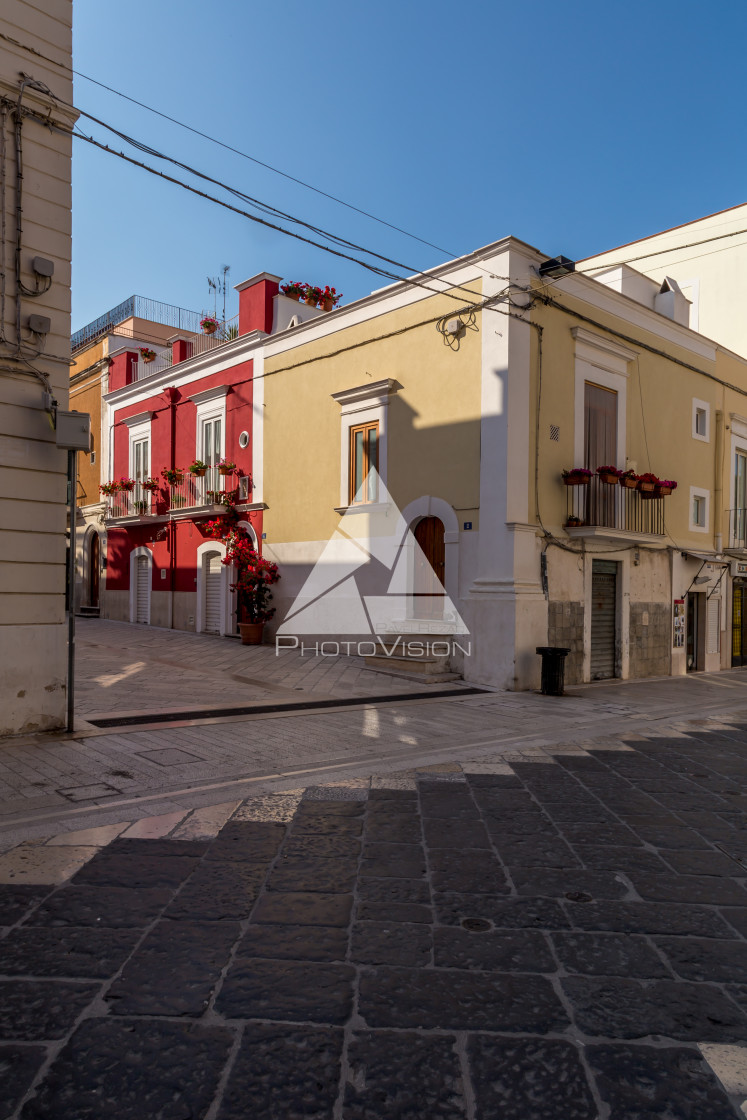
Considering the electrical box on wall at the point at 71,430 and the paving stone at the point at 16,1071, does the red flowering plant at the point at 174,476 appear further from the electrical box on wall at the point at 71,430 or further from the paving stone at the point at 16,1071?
the paving stone at the point at 16,1071

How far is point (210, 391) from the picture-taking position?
60.6 ft

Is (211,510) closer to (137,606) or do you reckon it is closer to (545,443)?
(137,606)

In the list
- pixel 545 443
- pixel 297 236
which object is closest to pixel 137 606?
pixel 545 443

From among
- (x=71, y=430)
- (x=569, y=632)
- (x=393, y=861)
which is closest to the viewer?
(x=393, y=861)

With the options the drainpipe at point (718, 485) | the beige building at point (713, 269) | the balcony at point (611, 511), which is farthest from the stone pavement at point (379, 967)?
the beige building at point (713, 269)

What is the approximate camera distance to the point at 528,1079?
2217 millimetres

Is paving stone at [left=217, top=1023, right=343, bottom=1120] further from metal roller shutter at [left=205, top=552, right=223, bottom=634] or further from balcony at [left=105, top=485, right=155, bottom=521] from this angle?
balcony at [left=105, top=485, right=155, bottom=521]

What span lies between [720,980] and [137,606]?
2009 cm

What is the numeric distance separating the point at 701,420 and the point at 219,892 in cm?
1556

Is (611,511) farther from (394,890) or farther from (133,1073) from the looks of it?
(133,1073)

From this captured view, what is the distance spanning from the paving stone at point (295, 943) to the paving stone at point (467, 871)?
713 millimetres

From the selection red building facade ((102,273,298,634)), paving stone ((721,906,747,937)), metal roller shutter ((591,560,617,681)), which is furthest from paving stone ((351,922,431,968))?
red building facade ((102,273,298,634))

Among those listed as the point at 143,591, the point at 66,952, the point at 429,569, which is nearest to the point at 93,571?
the point at 143,591

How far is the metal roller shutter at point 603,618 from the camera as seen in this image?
1299 centimetres
